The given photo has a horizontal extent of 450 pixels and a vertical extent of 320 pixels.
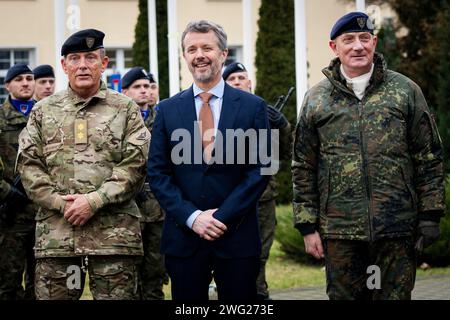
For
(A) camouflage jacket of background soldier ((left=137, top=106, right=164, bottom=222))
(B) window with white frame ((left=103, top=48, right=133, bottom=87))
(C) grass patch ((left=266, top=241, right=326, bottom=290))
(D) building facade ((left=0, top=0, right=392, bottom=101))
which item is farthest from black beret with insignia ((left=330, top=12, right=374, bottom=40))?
(B) window with white frame ((left=103, top=48, right=133, bottom=87))

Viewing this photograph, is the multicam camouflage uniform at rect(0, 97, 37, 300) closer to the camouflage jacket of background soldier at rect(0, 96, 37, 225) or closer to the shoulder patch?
the camouflage jacket of background soldier at rect(0, 96, 37, 225)

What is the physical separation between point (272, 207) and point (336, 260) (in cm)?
320

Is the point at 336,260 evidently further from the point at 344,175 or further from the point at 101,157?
the point at 101,157

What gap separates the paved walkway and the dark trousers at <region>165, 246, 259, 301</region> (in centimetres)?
384

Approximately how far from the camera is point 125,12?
23.3 m

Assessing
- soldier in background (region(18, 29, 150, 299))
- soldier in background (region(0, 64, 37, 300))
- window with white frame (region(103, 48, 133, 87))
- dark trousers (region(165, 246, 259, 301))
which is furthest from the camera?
window with white frame (region(103, 48, 133, 87))

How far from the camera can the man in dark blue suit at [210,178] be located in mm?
5039

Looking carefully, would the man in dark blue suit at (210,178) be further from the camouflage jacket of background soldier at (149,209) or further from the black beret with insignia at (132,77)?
the black beret with insignia at (132,77)

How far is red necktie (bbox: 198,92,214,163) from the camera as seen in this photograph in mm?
5129

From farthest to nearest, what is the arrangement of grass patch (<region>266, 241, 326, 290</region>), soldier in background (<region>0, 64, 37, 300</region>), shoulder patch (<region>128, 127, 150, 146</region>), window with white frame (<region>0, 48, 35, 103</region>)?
window with white frame (<region>0, 48, 35, 103</region>) → grass patch (<region>266, 241, 326, 290</region>) → soldier in background (<region>0, 64, 37, 300</region>) → shoulder patch (<region>128, 127, 150, 146</region>)

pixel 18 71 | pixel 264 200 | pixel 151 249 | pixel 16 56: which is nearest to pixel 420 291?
pixel 264 200

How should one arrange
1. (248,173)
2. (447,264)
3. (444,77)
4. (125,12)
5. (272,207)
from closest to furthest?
(248,173)
(272,207)
(447,264)
(444,77)
(125,12)

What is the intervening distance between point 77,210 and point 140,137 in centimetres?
65

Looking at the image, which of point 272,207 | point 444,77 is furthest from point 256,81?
point 272,207
